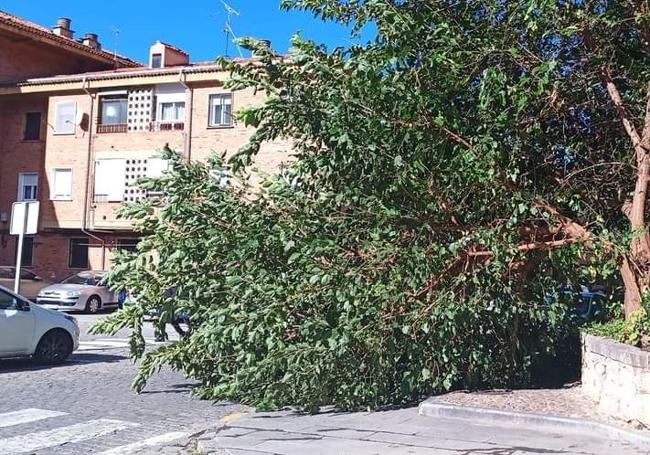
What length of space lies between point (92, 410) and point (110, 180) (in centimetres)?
2561

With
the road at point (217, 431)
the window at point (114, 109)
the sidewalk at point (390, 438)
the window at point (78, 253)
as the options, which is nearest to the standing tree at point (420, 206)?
the road at point (217, 431)

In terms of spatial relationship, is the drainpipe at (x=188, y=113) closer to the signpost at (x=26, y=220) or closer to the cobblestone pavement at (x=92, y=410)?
the signpost at (x=26, y=220)

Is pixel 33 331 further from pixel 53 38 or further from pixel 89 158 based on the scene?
pixel 53 38

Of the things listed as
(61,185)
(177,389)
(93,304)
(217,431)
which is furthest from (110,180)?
(217,431)

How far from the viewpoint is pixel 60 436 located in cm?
799

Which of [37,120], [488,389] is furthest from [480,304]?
[37,120]

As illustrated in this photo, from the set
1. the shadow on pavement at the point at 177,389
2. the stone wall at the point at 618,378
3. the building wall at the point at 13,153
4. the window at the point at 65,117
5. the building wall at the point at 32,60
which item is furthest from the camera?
the building wall at the point at 32,60

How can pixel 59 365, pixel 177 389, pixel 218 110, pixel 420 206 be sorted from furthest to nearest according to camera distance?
pixel 218 110
pixel 59 365
pixel 177 389
pixel 420 206

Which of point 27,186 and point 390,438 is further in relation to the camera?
point 27,186

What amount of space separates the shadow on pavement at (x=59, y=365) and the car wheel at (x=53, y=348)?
0.15 meters

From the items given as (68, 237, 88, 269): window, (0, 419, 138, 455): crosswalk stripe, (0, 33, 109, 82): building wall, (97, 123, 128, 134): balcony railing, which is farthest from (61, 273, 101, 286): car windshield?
(0, 419, 138, 455): crosswalk stripe

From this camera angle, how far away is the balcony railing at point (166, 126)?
1280 inches

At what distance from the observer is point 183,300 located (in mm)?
9953

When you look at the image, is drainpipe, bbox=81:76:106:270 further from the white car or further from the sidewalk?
the sidewalk
